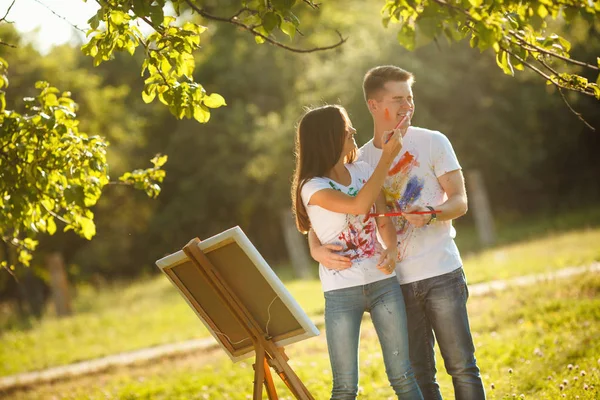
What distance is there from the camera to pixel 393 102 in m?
4.53

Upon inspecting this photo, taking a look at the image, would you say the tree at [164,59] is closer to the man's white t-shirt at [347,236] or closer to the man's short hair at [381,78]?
the man's short hair at [381,78]

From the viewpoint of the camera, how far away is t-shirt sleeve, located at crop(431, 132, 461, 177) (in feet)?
14.7

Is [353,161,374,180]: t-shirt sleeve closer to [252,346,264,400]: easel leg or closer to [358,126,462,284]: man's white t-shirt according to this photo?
[358,126,462,284]: man's white t-shirt

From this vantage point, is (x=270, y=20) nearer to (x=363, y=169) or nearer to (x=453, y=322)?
(x=363, y=169)

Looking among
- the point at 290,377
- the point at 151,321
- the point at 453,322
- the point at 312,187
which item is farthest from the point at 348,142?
the point at 151,321

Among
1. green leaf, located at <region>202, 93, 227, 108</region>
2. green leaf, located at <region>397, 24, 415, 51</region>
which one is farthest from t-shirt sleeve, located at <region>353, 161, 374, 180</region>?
green leaf, located at <region>202, 93, 227, 108</region>

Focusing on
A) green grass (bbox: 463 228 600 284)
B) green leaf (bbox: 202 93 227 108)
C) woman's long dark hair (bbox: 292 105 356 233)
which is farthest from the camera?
green grass (bbox: 463 228 600 284)

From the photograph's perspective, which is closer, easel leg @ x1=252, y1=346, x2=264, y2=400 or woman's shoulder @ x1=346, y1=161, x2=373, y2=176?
easel leg @ x1=252, y1=346, x2=264, y2=400

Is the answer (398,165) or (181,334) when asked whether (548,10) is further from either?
(181,334)

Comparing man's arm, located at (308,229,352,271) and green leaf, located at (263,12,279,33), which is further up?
green leaf, located at (263,12,279,33)

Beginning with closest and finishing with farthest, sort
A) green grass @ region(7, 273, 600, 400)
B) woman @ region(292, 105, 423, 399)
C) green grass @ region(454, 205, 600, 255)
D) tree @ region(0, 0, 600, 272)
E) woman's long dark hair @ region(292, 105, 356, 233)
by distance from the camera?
tree @ region(0, 0, 600, 272) → woman @ region(292, 105, 423, 399) → woman's long dark hair @ region(292, 105, 356, 233) → green grass @ region(7, 273, 600, 400) → green grass @ region(454, 205, 600, 255)

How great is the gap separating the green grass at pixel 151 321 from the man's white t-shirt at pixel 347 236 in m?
7.99

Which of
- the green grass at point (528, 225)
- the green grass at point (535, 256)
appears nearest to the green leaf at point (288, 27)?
the green grass at point (535, 256)

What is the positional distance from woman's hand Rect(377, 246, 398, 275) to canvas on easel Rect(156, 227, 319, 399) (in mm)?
474
